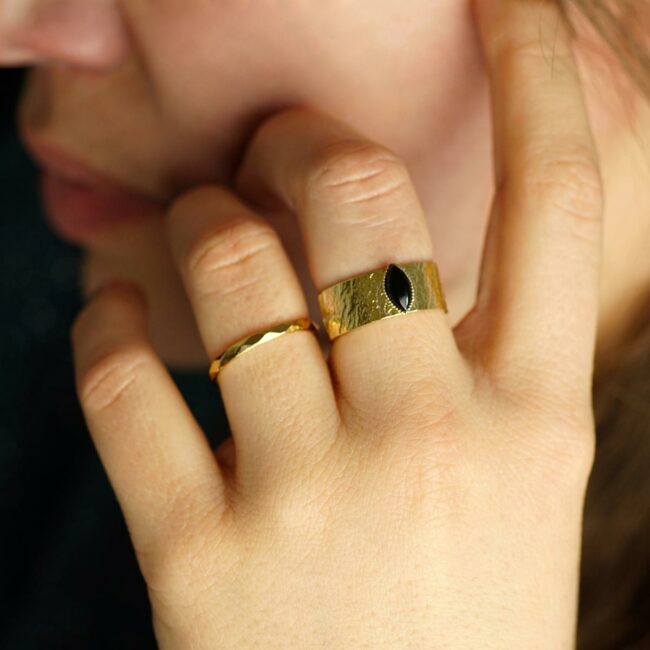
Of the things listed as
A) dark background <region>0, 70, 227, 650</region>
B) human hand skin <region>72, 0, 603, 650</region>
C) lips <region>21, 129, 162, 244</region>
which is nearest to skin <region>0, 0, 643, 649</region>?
human hand skin <region>72, 0, 603, 650</region>

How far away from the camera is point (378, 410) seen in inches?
25.7

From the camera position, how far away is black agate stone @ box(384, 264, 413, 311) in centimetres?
64

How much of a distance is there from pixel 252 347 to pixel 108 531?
600mm

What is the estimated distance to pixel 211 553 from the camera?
0.66 m

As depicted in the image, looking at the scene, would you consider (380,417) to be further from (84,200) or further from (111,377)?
(84,200)

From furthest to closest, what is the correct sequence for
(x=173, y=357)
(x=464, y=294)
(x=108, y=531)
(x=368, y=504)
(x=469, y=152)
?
(x=108, y=531) → (x=173, y=357) → (x=464, y=294) → (x=469, y=152) → (x=368, y=504)

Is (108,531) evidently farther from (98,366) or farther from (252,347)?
(252,347)

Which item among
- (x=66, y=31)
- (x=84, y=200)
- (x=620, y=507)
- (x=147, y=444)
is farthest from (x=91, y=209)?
(x=620, y=507)

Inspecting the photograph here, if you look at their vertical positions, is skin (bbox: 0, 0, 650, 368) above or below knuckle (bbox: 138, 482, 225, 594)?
above

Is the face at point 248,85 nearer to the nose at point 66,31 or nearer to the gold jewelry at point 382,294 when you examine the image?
the nose at point 66,31

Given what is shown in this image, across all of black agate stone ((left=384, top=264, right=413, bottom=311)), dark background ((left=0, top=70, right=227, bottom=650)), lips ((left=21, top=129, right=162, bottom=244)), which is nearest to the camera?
black agate stone ((left=384, top=264, right=413, bottom=311))

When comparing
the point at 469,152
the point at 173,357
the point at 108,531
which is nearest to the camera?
the point at 469,152

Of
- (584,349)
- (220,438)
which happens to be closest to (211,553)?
(584,349)

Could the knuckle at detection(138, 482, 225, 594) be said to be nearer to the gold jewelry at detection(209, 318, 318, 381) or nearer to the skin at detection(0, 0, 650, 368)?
the gold jewelry at detection(209, 318, 318, 381)
